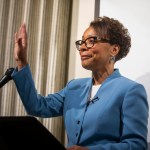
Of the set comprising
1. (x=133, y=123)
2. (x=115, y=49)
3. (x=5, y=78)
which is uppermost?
(x=115, y=49)

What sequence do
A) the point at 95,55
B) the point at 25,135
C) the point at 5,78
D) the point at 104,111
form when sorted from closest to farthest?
1. the point at 25,135
2. the point at 5,78
3. the point at 104,111
4. the point at 95,55

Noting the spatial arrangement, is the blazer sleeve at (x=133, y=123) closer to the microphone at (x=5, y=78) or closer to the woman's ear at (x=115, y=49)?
the woman's ear at (x=115, y=49)

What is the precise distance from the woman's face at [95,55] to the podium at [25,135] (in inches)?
27.3

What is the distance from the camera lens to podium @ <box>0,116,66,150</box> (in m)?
0.67

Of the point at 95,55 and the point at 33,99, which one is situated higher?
the point at 95,55

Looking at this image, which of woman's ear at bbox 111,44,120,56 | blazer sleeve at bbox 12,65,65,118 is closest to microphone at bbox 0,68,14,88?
blazer sleeve at bbox 12,65,65,118

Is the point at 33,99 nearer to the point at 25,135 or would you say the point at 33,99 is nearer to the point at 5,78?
the point at 5,78

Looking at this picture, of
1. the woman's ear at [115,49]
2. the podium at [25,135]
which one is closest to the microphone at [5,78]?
the podium at [25,135]

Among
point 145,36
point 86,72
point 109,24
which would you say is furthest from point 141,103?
point 86,72

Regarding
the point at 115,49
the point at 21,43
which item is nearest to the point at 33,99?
the point at 21,43

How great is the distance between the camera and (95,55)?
134cm

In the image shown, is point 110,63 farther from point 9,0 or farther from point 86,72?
point 9,0

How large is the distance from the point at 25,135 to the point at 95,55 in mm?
721

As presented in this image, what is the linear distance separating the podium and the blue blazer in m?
0.35
